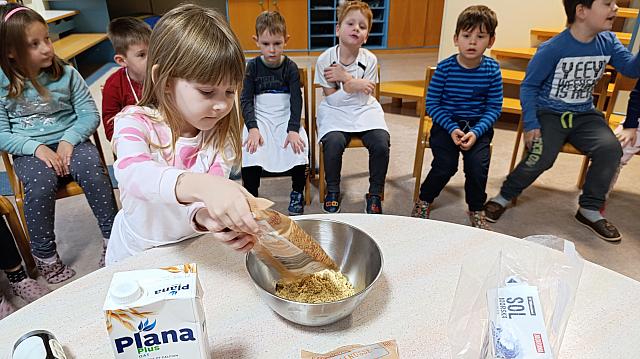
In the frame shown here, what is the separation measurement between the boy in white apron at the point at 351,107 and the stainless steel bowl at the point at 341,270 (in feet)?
3.98

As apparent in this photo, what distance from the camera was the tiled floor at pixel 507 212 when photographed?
1.87 m

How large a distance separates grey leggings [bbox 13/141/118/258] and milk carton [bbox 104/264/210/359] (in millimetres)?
1321

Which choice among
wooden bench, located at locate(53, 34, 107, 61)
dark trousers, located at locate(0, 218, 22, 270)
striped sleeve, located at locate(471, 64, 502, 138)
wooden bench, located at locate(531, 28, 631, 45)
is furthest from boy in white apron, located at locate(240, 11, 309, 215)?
wooden bench, located at locate(53, 34, 107, 61)

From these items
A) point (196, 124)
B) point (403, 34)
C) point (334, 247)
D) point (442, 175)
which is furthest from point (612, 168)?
point (403, 34)

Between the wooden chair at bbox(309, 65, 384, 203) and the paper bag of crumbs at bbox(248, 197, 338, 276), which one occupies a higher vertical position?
the paper bag of crumbs at bbox(248, 197, 338, 276)

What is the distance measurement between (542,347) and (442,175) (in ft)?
5.07

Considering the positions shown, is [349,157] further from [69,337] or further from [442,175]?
[69,337]

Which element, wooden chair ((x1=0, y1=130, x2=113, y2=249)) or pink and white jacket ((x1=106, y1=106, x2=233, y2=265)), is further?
wooden chair ((x1=0, y1=130, x2=113, y2=249))

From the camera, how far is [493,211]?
2.11m

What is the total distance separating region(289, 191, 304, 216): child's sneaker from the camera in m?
2.13

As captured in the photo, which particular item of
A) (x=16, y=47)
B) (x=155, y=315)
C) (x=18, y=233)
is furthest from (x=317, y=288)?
(x=16, y=47)

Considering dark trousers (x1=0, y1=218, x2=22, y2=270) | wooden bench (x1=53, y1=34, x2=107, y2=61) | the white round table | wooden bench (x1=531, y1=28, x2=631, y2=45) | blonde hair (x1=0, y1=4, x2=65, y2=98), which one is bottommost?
dark trousers (x1=0, y1=218, x2=22, y2=270)

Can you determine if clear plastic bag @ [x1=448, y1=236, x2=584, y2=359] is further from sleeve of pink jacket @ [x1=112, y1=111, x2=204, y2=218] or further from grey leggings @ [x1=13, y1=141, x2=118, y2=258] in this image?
grey leggings @ [x1=13, y1=141, x2=118, y2=258]

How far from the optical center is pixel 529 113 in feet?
6.66
